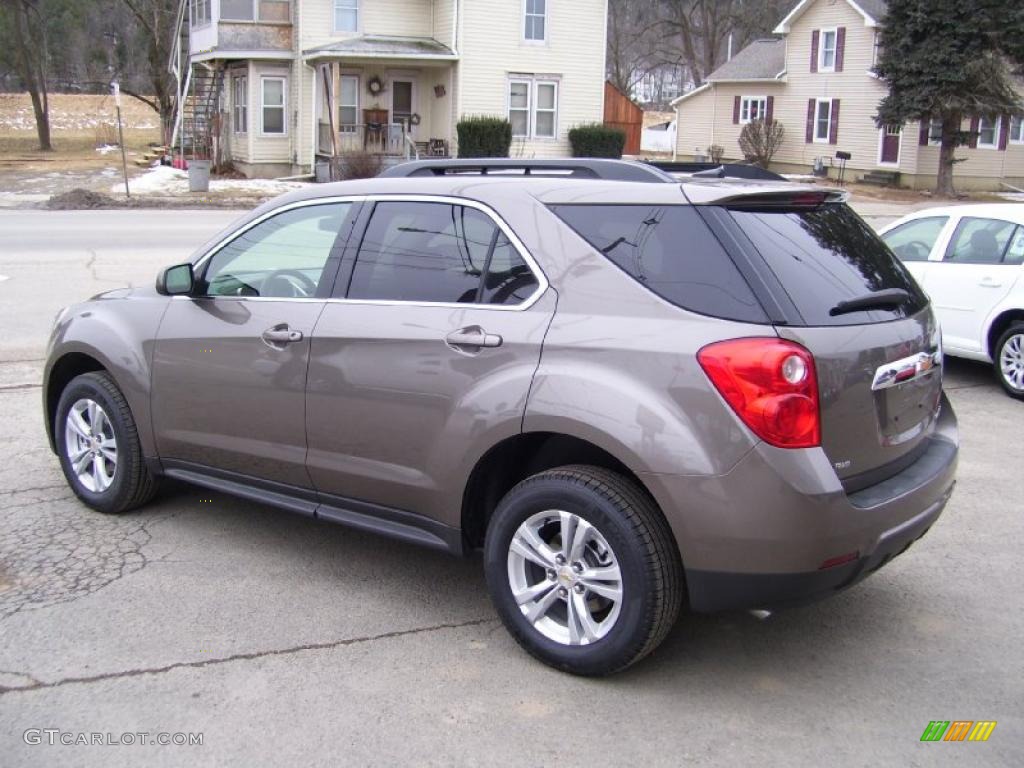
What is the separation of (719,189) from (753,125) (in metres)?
42.9

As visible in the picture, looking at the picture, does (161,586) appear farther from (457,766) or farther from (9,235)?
(9,235)

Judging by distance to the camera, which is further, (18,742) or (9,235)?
(9,235)

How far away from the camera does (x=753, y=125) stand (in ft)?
146

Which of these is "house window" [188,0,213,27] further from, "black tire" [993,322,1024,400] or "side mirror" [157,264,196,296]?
"side mirror" [157,264,196,296]

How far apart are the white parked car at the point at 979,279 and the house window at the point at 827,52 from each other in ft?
122

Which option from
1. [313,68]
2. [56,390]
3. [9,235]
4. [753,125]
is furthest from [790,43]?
[56,390]

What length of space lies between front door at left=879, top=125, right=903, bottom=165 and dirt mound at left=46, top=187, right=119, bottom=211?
2827 cm

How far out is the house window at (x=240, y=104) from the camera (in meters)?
34.6

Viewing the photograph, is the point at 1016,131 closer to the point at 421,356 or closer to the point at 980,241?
the point at 980,241

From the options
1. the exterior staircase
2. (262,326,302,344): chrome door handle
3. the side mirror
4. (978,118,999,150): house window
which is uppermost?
(978,118,999,150): house window

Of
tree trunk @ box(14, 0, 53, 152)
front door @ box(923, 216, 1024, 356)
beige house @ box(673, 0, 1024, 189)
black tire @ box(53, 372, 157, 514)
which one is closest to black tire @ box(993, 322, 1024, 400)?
front door @ box(923, 216, 1024, 356)

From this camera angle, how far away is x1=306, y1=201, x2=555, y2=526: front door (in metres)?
3.98

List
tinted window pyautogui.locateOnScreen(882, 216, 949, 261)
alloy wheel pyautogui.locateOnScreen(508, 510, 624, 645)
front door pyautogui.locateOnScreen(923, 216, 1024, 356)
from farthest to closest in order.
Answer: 1. tinted window pyautogui.locateOnScreen(882, 216, 949, 261)
2. front door pyautogui.locateOnScreen(923, 216, 1024, 356)
3. alloy wheel pyautogui.locateOnScreen(508, 510, 624, 645)

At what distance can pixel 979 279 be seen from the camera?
883 centimetres
